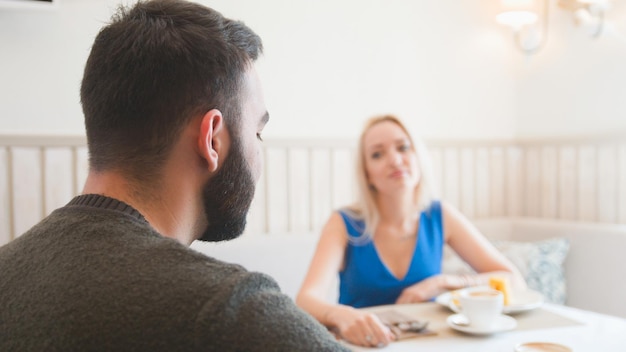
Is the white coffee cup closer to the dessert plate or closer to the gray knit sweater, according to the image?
the dessert plate

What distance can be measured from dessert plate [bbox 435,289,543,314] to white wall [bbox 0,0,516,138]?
1279mm

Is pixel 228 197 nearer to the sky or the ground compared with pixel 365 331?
nearer to the sky

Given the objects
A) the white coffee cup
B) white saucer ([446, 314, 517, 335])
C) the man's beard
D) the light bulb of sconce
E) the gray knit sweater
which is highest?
the light bulb of sconce

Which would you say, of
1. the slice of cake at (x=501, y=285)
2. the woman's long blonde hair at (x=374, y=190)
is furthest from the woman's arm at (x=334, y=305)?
the slice of cake at (x=501, y=285)

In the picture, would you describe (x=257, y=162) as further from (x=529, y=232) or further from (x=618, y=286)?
(x=529, y=232)

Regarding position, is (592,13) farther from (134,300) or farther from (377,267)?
(134,300)

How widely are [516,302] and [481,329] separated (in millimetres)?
274

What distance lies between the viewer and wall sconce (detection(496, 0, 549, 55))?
281cm

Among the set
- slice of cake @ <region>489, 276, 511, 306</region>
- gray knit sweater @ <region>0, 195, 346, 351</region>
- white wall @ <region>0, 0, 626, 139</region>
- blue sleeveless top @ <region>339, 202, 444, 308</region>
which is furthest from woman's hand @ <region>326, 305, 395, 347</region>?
white wall @ <region>0, 0, 626, 139</region>

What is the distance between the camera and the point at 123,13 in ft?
2.56

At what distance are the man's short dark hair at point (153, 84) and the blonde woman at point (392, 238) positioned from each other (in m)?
1.22

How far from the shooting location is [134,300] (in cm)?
54

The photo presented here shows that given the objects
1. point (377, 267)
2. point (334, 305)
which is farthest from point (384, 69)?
point (334, 305)

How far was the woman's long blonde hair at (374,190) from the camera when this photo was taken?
85.0 inches
